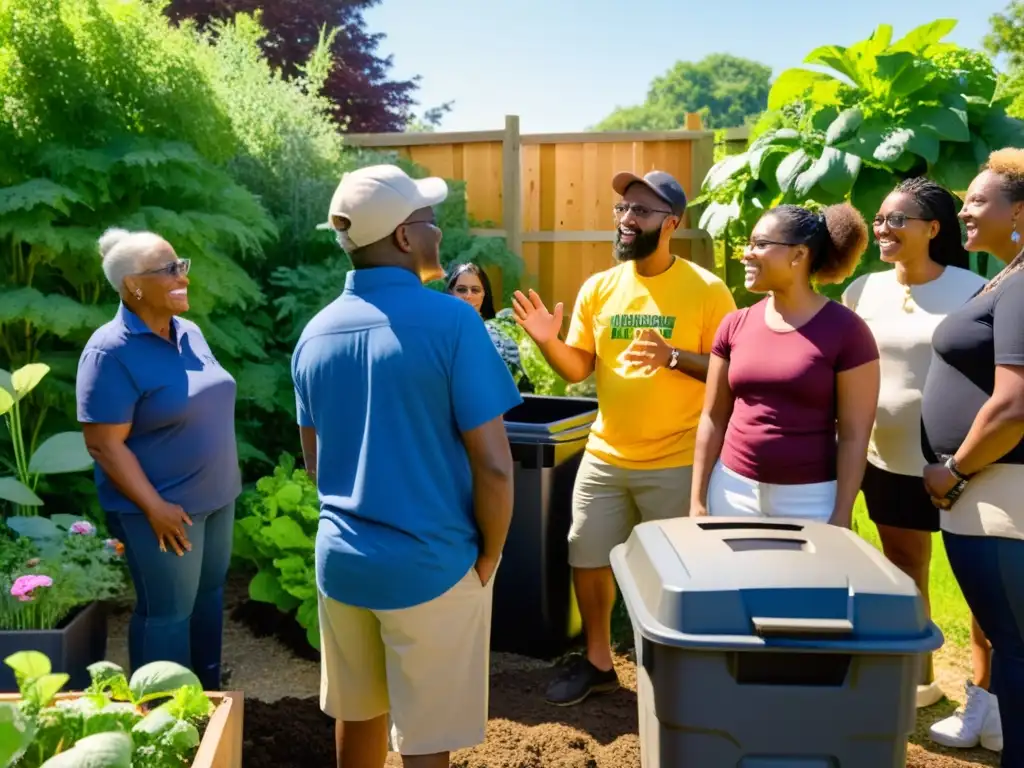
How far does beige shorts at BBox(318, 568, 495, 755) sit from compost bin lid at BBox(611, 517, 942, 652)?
1.29ft

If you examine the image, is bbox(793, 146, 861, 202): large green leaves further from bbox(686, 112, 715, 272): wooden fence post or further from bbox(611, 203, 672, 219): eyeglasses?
bbox(611, 203, 672, 219): eyeglasses

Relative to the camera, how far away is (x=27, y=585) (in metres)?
3.02

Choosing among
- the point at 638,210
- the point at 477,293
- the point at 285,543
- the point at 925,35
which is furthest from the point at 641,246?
the point at 925,35

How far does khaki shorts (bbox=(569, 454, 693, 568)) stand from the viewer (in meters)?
3.16

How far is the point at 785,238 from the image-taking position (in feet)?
8.50

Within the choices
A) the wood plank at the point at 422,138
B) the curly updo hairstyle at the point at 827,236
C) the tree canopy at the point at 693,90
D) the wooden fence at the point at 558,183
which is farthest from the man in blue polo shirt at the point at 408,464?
the tree canopy at the point at 693,90

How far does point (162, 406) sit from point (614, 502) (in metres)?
1.50

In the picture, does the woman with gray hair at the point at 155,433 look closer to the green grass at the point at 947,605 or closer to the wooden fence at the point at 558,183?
the green grass at the point at 947,605

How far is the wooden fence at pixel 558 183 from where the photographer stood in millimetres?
7602

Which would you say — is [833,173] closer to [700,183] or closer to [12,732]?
[700,183]

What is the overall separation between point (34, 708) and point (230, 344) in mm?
2842

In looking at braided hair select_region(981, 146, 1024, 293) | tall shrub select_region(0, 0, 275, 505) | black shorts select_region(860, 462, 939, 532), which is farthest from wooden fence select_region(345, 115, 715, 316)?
braided hair select_region(981, 146, 1024, 293)

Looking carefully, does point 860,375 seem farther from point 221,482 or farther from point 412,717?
point 221,482

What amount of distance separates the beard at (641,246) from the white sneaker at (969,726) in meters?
1.79
